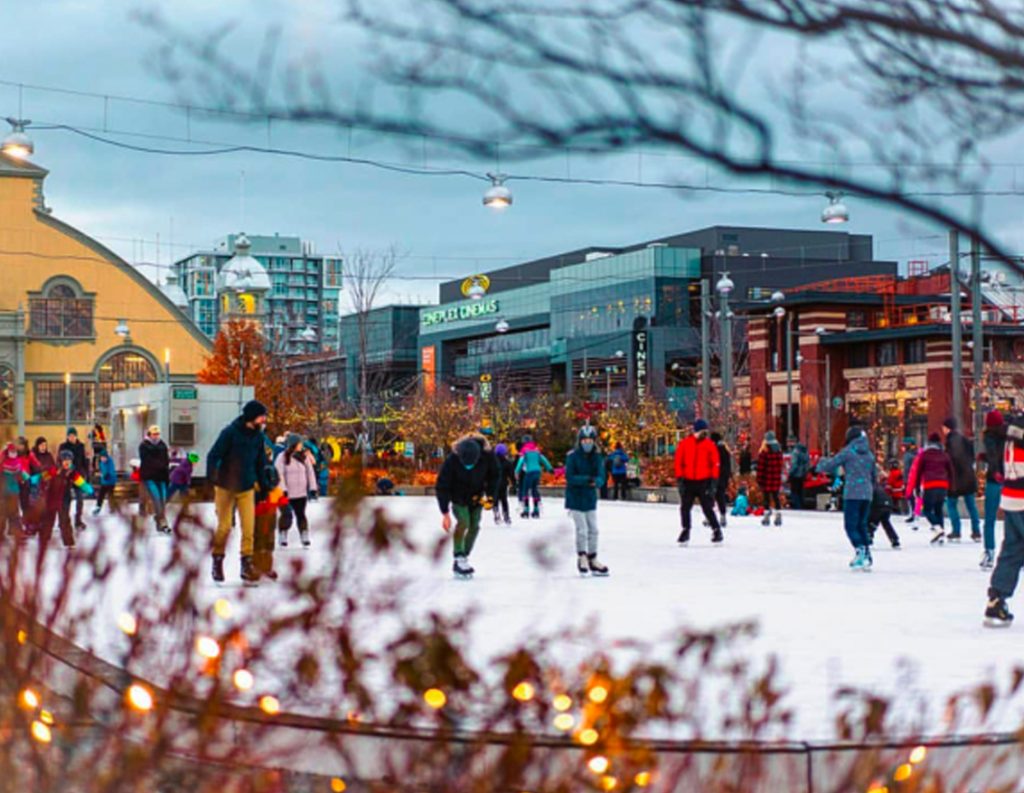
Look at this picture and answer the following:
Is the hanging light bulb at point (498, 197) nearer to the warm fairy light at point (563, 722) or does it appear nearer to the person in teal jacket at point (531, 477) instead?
the person in teal jacket at point (531, 477)

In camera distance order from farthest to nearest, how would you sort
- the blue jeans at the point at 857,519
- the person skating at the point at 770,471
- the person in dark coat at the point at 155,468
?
the person skating at the point at 770,471 → the person in dark coat at the point at 155,468 → the blue jeans at the point at 857,519

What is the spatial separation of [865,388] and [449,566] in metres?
55.0

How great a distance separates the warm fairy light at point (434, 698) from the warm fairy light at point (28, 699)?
3.80ft

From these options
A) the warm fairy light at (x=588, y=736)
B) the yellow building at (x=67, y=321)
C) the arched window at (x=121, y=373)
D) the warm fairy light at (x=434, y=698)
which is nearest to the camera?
the warm fairy light at (x=588, y=736)

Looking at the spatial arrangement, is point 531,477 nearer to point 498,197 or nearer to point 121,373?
point 498,197

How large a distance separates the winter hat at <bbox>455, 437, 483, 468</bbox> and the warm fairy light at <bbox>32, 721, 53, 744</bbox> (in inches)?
465

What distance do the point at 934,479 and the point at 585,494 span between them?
718cm

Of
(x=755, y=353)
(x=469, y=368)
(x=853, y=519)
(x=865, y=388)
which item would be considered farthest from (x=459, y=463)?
(x=469, y=368)

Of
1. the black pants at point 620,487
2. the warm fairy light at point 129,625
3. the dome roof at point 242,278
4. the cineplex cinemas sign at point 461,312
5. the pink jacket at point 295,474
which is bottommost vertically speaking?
the black pants at point 620,487

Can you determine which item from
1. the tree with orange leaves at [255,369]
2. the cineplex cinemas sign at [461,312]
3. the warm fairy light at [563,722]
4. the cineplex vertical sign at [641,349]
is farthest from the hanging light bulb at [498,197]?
the cineplex cinemas sign at [461,312]

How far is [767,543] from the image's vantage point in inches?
856

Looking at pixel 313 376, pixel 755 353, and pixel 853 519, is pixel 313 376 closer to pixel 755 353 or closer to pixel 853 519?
pixel 755 353

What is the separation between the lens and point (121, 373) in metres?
71.4

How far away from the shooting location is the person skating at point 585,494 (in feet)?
52.3
